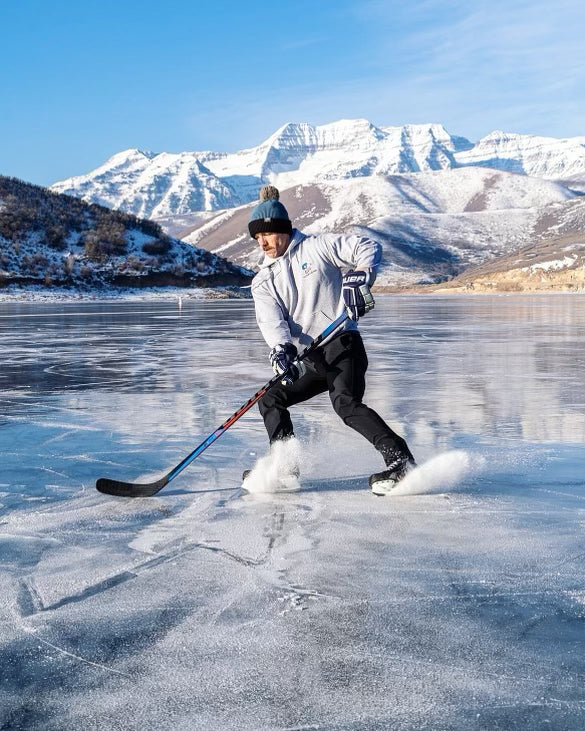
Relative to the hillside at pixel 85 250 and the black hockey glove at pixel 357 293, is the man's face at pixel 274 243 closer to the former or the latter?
the black hockey glove at pixel 357 293

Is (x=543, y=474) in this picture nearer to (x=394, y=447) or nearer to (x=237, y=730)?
(x=394, y=447)

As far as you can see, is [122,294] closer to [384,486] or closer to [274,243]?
[274,243]

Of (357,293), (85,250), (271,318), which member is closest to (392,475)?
(357,293)

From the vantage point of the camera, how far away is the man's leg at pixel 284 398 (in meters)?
4.70

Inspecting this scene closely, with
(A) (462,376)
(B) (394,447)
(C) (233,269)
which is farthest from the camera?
(C) (233,269)

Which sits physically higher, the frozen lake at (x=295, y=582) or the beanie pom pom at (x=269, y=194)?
the beanie pom pom at (x=269, y=194)

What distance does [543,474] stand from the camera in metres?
4.79

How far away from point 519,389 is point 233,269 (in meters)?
74.2

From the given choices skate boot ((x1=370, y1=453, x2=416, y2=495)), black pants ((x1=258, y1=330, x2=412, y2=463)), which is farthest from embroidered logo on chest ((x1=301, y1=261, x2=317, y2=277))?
skate boot ((x1=370, y1=453, x2=416, y2=495))

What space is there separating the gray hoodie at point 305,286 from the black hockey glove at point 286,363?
7cm

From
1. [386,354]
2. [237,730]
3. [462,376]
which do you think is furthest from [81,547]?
[386,354]

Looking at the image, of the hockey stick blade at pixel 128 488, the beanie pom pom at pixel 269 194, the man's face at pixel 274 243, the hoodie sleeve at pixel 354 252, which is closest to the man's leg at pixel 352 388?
the hoodie sleeve at pixel 354 252

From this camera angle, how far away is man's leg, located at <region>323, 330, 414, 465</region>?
14.5ft

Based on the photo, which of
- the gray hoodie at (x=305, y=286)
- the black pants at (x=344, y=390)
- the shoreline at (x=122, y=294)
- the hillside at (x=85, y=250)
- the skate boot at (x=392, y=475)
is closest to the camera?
the skate boot at (x=392, y=475)
